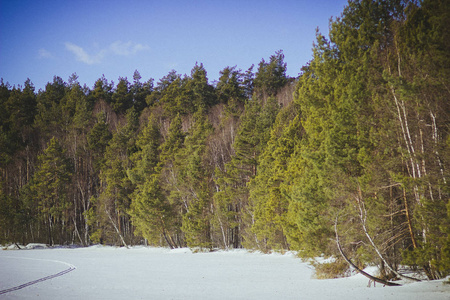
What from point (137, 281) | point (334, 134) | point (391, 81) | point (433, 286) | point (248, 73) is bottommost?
point (137, 281)

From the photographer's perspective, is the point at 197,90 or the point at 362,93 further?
the point at 197,90

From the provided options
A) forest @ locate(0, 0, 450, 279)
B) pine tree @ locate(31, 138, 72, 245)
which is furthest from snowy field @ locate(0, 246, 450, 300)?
pine tree @ locate(31, 138, 72, 245)

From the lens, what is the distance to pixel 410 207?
965 centimetres

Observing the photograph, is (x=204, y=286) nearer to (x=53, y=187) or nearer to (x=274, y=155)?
(x=274, y=155)

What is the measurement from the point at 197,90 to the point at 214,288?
3573cm

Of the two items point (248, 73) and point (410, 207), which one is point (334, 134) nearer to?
point (410, 207)

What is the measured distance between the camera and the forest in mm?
8992

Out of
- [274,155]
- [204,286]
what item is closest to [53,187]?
[274,155]

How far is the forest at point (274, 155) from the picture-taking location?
899cm

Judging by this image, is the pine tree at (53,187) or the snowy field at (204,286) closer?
the snowy field at (204,286)

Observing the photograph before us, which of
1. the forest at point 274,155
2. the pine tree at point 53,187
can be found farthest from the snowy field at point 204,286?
the pine tree at point 53,187

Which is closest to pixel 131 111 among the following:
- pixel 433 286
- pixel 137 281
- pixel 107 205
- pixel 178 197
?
pixel 107 205

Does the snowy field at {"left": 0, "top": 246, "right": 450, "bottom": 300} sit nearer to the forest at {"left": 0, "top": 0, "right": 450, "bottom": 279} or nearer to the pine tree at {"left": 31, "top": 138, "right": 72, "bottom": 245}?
the forest at {"left": 0, "top": 0, "right": 450, "bottom": 279}

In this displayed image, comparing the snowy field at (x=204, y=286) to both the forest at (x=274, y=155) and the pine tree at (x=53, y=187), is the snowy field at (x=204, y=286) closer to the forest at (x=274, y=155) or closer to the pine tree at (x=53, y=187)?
the forest at (x=274, y=155)
